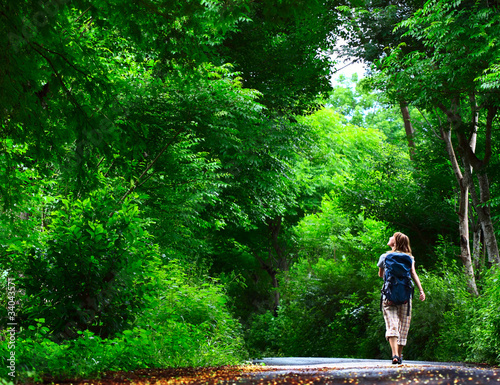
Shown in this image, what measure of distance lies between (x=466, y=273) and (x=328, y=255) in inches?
640

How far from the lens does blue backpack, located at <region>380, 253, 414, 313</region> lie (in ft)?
27.2

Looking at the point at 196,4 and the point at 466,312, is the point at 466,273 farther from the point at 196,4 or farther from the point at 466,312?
the point at 196,4

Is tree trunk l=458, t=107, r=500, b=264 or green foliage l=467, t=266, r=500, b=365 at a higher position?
tree trunk l=458, t=107, r=500, b=264

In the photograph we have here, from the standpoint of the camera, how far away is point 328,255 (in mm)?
30719

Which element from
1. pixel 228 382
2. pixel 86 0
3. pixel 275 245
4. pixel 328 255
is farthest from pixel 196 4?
pixel 328 255

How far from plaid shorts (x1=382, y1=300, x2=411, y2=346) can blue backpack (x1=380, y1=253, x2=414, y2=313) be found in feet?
0.39

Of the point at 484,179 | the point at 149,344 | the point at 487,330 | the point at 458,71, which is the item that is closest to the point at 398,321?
the point at 487,330

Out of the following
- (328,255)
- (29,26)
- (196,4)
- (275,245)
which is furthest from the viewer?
(328,255)

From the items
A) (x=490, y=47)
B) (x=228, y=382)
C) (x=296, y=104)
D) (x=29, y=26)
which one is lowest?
(x=228, y=382)

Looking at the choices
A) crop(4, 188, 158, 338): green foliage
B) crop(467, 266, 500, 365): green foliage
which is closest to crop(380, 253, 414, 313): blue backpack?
crop(467, 266, 500, 365): green foliage

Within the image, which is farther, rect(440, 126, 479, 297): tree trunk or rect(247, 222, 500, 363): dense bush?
rect(440, 126, 479, 297): tree trunk

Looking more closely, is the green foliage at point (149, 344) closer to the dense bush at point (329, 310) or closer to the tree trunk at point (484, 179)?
the dense bush at point (329, 310)

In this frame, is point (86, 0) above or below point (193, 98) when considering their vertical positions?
below

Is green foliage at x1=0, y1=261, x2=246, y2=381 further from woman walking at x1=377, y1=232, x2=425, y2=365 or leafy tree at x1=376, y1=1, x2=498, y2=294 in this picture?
leafy tree at x1=376, y1=1, x2=498, y2=294
